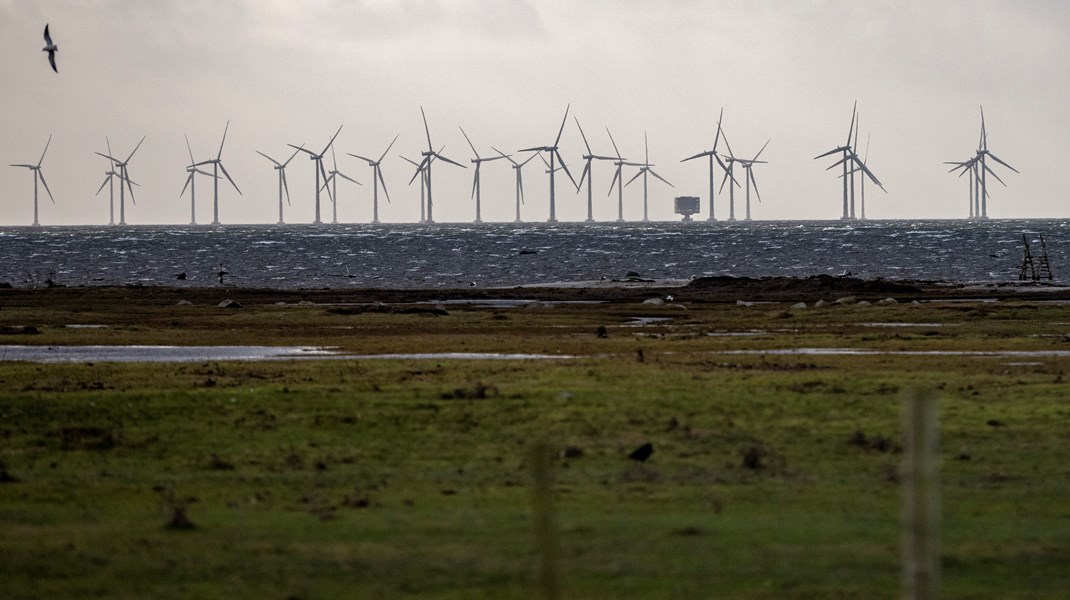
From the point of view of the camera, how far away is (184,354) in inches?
1772

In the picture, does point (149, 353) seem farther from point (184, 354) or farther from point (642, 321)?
point (642, 321)

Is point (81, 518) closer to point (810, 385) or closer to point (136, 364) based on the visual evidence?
point (810, 385)

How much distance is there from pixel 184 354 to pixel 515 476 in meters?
24.5

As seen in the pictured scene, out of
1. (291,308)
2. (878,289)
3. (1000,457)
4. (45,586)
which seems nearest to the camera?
(45,586)

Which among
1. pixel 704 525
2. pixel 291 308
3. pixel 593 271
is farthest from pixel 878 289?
pixel 704 525

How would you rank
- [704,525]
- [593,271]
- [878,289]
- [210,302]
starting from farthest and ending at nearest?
[593,271] → [878,289] → [210,302] → [704,525]

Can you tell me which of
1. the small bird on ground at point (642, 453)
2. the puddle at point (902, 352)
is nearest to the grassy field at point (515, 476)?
the small bird on ground at point (642, 453)

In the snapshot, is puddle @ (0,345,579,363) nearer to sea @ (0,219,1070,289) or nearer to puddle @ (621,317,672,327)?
puddle @ (621,317,672,327)

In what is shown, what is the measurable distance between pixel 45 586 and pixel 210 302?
219 feet

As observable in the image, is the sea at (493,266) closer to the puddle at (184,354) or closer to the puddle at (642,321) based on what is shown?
the puddle at (642,321)

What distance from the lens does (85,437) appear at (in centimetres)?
2641

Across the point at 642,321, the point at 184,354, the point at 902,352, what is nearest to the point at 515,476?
the point at 902,352

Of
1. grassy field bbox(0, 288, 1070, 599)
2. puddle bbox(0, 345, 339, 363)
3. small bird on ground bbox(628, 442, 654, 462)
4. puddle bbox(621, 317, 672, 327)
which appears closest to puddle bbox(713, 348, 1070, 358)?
grassy field bbox(0, 288, 1070, 599)

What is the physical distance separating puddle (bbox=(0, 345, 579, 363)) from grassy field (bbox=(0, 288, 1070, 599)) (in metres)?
2.04
